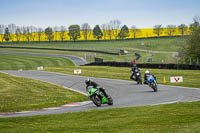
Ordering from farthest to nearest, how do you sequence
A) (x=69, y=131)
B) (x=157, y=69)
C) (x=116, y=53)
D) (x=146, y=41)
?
1. (x=146, y=41)
2. (x=116, y=53)
3. (x=157, y=69)
4. (x=69, y=131)

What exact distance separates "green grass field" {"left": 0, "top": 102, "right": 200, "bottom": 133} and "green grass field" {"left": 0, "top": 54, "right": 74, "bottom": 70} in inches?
2368

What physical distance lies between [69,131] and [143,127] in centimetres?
201

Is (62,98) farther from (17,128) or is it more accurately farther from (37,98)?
(17,128)

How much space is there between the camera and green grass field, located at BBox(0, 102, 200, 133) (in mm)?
9927

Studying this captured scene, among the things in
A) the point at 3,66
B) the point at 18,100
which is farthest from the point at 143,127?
the point at 3,66

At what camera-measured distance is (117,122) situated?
11297 millimetres

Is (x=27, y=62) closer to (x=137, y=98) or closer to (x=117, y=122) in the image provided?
(x=137, y=98)

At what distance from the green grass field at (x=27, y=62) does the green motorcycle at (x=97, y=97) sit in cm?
5636

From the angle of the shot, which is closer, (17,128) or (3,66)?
(17,128)

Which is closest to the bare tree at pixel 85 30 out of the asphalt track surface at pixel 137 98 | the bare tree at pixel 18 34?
the bare tree at pixel 18 34

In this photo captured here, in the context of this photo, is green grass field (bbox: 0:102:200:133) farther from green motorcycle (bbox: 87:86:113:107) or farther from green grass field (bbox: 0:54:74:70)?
green grass field (bbox: 0:54:74:70)

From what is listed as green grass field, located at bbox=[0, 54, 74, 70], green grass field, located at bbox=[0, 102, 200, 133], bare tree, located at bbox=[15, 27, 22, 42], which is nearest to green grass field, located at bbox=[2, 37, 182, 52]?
green grass field, located at bbox=[0, 54, 74, 70]

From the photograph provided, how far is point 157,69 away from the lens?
43.1 m

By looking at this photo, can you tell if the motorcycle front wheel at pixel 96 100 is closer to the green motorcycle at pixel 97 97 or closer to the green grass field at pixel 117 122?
the green motorcycle at pixel 97 97
